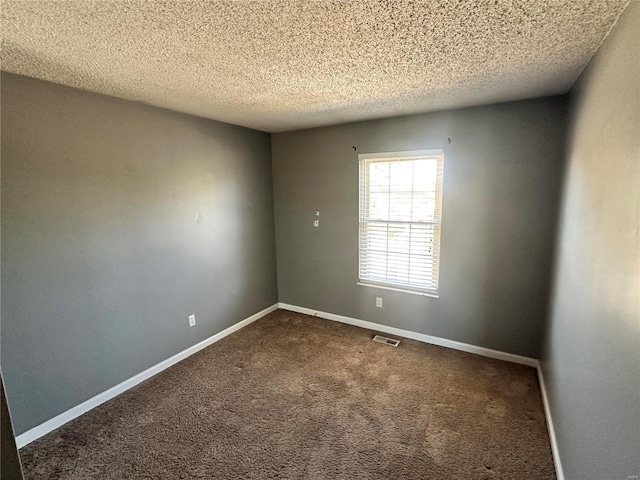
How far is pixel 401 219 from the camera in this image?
10.9 feet

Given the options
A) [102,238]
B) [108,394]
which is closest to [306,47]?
[102,238]

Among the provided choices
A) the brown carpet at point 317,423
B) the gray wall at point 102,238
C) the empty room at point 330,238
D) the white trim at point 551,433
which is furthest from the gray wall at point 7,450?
the white trim at point 551,433

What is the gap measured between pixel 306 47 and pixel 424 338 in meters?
2.98

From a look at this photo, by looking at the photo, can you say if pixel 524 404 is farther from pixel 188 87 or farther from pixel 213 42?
pixel 188 87

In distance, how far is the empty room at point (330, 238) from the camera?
4.29ft

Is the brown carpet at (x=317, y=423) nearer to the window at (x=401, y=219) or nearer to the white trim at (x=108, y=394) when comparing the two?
the white trim at (x=108, y=394)

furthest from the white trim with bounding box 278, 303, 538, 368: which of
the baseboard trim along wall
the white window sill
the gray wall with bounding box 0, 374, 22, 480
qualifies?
the gray wall with bounding box 0, 374, 22, 480

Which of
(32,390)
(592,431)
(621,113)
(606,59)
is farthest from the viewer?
(32,390)

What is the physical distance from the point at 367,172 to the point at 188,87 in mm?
1982

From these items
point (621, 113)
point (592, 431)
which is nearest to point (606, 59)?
point (621, 113)

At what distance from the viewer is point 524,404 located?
233 cm

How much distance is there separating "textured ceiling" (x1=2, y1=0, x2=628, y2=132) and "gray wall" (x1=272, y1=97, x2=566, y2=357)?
366mm

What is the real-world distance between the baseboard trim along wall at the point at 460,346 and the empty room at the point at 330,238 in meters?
0.03

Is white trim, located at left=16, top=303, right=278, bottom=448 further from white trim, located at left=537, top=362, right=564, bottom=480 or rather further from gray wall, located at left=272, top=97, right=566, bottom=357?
white trim, located at left=537, top=362, right=564, bottom=480
